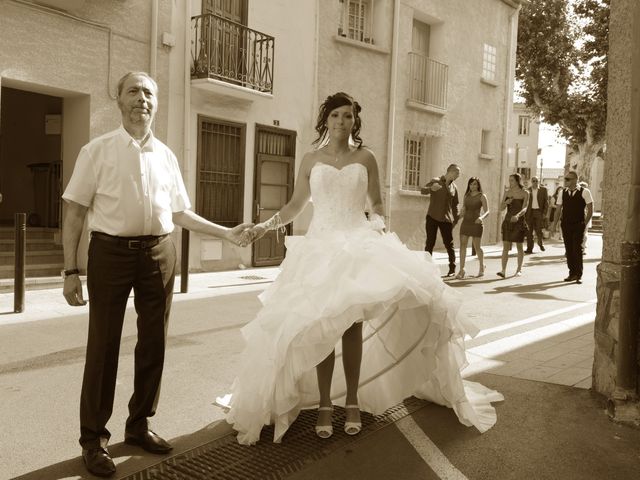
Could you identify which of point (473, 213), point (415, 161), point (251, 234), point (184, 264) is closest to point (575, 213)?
point (473, 213)

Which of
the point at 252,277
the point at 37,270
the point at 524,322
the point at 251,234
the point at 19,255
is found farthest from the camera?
the point at 252,277

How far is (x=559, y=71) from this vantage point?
3262cm

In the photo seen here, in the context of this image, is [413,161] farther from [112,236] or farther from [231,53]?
[112,236]

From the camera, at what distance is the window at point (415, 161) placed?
65.3ft

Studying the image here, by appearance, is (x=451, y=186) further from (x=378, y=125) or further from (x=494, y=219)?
(x=494, y=219)

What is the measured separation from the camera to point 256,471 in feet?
11.8

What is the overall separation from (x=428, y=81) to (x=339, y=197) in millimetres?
16503

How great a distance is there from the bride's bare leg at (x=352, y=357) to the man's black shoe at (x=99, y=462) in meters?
1.47

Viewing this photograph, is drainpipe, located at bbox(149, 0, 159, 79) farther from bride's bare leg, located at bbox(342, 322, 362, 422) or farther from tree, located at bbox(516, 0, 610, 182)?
tree, located at bbox(516, 0, 610, 182)

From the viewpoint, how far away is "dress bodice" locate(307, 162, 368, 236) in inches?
177

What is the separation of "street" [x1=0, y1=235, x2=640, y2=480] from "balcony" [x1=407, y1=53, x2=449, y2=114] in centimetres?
1192

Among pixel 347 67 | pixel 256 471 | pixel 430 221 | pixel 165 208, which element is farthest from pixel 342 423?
pixel 347 67

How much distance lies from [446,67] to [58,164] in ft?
40.2

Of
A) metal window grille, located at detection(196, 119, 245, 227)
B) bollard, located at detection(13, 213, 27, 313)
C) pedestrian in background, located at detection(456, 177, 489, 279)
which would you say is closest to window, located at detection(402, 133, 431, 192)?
metal window grille, located at detection(196, 119, 245, 227)
